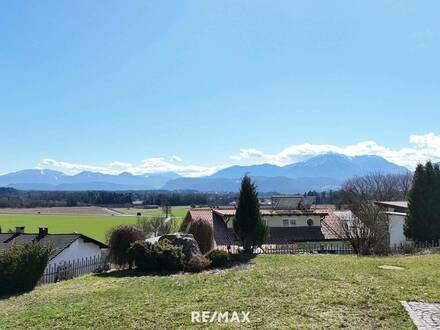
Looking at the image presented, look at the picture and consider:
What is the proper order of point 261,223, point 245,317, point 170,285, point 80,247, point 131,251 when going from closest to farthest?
1. point 245,317
2. point 170,285
3. point 131,251
4. point 261,223
5. point 80,247

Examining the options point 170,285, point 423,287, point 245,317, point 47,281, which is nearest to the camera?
point 245,317

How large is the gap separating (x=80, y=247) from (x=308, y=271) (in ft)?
69.7

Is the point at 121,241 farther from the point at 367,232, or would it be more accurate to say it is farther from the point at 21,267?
the point at 367,232

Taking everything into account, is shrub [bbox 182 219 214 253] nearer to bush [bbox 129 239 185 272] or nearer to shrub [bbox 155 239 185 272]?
bush [bbox 129 239 185 272]

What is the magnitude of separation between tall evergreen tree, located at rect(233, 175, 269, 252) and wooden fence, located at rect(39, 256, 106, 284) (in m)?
8.02

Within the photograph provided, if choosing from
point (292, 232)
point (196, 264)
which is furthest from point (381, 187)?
point (196, 264)

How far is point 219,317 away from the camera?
8523mm

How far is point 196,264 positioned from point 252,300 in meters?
8.08

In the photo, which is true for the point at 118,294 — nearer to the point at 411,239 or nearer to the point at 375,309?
the point at 375,309

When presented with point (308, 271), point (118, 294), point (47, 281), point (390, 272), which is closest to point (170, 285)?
point (118, 294)

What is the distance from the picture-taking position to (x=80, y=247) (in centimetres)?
3009

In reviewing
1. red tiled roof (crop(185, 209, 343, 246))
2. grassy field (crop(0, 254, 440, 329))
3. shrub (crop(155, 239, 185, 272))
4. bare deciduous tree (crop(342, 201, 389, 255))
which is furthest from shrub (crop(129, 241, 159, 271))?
red tiled roof (crop(185, 209, 343, 246))

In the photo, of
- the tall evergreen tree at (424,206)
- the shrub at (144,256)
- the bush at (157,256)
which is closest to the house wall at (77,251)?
the shrub at (144,256)

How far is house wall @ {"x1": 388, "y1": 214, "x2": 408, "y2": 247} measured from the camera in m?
29.9
